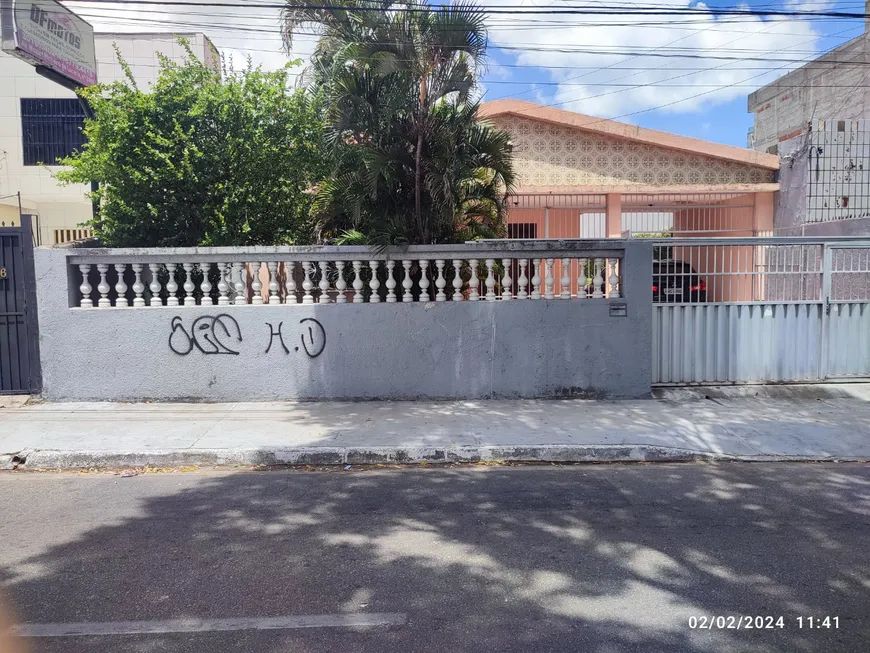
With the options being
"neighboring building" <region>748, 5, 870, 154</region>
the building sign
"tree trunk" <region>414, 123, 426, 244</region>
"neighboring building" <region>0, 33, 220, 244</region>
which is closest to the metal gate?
"tree trunk" <region>414, 123, 426, 244</region>

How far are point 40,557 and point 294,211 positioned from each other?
6046mm

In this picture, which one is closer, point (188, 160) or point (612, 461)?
point (612, 461)

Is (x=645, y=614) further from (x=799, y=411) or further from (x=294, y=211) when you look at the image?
(x=294, y=211)

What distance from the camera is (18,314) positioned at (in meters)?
8.03

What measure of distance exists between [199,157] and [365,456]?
4319 mm

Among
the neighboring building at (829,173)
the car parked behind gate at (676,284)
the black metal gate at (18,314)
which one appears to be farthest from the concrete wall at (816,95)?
the black metal gate at (18,314)

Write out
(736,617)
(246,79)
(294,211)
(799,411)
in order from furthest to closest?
(294,211) → (246,79) → (799,411) → (736,617)

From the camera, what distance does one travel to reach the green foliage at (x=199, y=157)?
8.04 metres

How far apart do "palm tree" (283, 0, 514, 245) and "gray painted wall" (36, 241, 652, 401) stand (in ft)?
4.00

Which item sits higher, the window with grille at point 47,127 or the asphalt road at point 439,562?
the window with grille at point 47,127

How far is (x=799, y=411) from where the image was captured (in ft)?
25.8

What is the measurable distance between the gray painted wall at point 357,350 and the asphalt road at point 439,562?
2395 mm

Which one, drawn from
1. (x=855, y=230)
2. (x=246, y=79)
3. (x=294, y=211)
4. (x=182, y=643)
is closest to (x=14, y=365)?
(x=294, y=211)

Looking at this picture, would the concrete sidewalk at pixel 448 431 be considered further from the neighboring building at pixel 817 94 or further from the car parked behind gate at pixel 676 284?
the neighboring building at pixel 817 94
